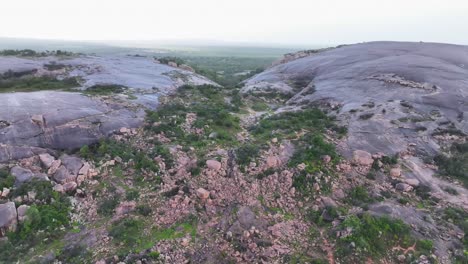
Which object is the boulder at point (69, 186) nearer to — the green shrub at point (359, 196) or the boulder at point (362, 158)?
the green shrub at point (359, 196)

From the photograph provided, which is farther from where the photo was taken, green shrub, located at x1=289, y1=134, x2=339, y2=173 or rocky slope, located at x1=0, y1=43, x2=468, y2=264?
green shrub, located at x1=289, y1=134, x2=339, y2=173

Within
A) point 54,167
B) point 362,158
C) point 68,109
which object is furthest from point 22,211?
point 362,158

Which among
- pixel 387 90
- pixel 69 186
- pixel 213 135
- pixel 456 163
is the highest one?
pixel 387 90

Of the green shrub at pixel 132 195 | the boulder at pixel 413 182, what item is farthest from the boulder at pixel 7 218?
the boulder at pixel 413 182

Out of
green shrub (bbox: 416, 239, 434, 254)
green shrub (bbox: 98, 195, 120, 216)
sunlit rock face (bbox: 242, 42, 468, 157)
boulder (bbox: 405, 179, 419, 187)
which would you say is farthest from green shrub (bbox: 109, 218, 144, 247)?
boulder (bbox: 405, 179, 419, 187)

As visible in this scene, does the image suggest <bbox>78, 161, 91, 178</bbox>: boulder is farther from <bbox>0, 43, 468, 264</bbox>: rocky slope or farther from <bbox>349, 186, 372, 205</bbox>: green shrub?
<bbox>349, 186, 372, 205</bbox>: green shrub

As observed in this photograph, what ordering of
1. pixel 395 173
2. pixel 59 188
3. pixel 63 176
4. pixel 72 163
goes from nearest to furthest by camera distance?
1. pixel 59 188
2. pixel 63 176
3. pixel 72 163
4. pixel 395 173

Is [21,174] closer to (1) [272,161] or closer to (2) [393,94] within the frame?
(1) [272,161]
